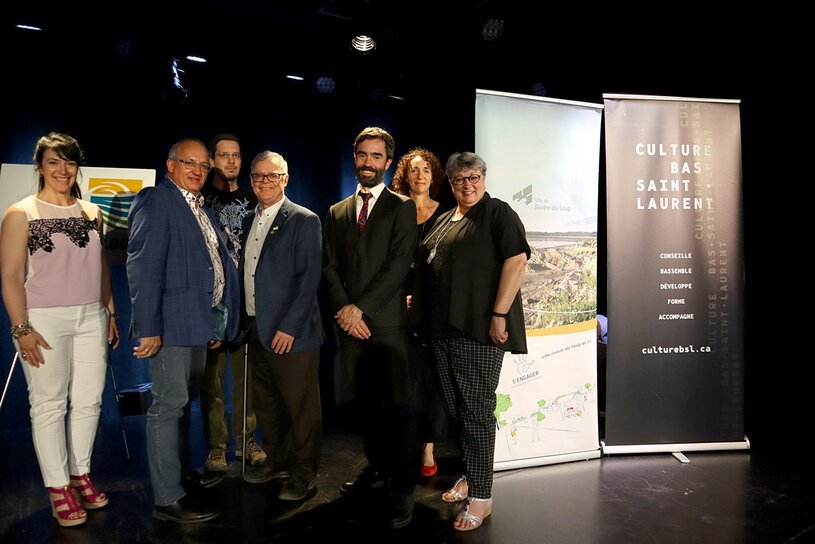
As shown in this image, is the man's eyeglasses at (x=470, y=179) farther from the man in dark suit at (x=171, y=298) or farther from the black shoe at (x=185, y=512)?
the black shoe at (x=185, y=512)

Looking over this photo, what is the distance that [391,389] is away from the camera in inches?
104

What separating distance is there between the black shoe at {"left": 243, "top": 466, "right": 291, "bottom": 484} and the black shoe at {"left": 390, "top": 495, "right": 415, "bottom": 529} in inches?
27.7

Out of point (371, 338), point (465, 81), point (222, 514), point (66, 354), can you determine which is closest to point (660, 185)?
point (371, 338)

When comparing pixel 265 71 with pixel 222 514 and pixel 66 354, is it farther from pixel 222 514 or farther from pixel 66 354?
pixel 222 514

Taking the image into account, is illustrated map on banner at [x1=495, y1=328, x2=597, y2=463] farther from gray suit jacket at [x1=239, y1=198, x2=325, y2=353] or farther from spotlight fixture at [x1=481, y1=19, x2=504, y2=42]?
spotlight fixture at [x1=481, y1=19, x2=504, y2=42]

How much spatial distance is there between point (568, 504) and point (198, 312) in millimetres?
1998

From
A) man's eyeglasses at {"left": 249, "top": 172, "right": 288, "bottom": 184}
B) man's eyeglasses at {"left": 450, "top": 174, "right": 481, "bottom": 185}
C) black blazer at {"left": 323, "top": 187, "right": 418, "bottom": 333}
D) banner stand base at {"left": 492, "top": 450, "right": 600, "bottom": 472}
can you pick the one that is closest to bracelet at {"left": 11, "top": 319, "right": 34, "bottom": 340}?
man's eyeglasses at {"left": 249, "top": 172, "right": 288, "bottom": 184}

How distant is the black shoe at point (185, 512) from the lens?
2584 mm

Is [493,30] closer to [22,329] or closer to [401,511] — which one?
[401,511]

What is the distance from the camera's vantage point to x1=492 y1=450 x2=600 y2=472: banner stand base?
3.29 m

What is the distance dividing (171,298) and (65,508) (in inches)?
41.7

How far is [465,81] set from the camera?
553cm

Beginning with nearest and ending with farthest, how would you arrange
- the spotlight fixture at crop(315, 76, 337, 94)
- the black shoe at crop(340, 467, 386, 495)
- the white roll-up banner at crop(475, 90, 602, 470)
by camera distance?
the black shoe at crop(340, 467, 386, 495)
the white roll-up banner at crop(475, 90, 602, 470)
the spotlight fixture at crop(315, 76, 337, 94)

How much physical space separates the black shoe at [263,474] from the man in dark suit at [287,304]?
0.76 ft
